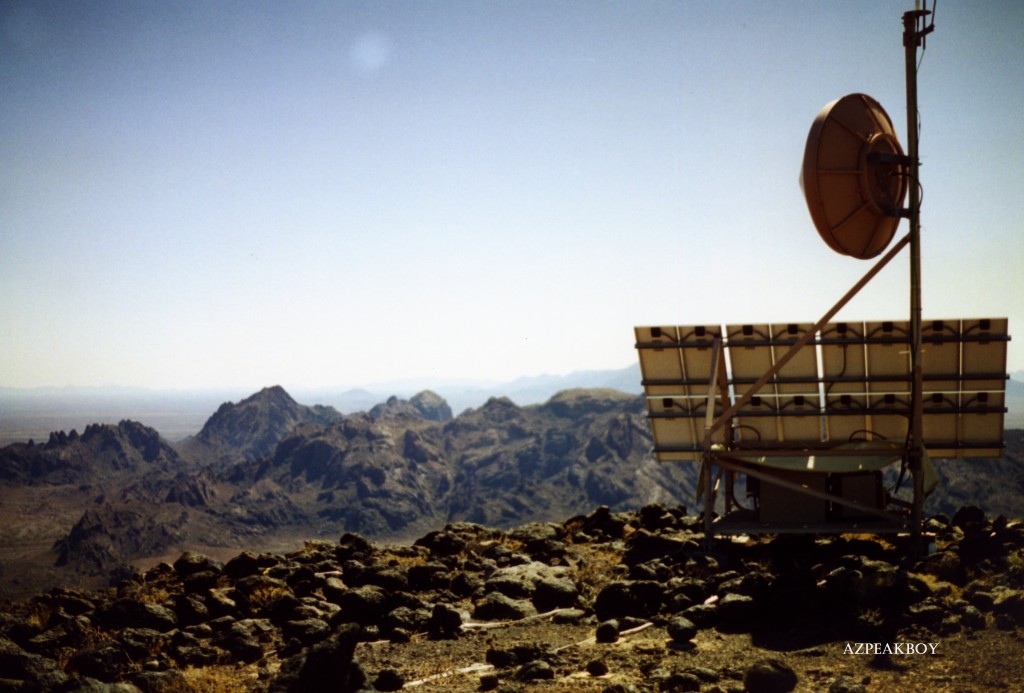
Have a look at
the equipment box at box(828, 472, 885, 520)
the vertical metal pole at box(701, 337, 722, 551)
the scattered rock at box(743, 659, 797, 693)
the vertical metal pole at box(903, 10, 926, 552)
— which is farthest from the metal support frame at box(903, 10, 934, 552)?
the scattered rock at box(743, 659, 797, 693)

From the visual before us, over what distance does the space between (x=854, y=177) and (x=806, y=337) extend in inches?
154

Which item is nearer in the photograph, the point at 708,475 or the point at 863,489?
the point at 863,489

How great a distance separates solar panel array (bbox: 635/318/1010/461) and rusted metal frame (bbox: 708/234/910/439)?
2.10 ft

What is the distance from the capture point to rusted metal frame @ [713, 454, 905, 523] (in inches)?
769

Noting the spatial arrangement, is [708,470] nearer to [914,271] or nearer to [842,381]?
[842,381]

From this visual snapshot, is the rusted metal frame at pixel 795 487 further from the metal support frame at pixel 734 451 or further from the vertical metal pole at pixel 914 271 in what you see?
the vertical metal pole at pixel 914 271

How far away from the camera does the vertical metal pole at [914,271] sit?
1853cm

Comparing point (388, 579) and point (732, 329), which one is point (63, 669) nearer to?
point (388, 579)

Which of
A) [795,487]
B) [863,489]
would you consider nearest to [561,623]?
[795,487]

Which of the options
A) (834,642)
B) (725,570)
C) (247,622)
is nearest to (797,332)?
→ (725,570)

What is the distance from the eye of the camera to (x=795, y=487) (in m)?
20.1

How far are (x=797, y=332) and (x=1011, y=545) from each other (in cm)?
655

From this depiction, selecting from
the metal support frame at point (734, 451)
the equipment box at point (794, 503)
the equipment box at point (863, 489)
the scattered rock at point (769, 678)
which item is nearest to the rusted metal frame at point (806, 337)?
the metal support frame at point (734, 451)

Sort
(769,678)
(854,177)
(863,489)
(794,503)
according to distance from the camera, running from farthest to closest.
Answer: (794,503) < (863,489) < (854,177) < (769,678)
